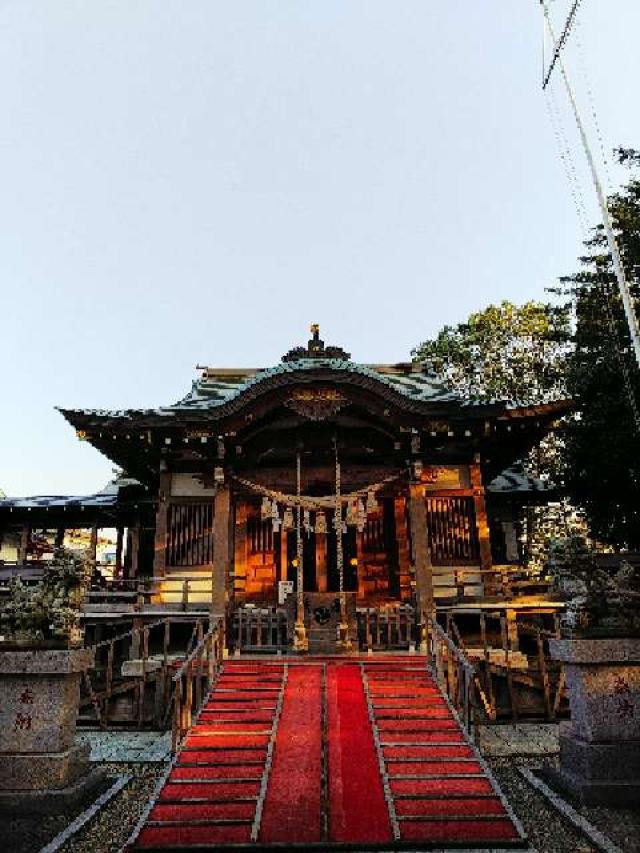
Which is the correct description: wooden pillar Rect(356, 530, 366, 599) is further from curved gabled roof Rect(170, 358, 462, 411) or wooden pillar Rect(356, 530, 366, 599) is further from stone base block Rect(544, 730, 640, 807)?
stone base block Rect(544, 730, 640, 807)

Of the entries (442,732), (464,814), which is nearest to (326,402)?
(442,732)

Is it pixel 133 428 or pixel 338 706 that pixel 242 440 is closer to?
pixel 133 428

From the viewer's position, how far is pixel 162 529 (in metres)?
13.0

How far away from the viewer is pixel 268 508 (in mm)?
10938

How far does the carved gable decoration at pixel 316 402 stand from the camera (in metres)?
11.5

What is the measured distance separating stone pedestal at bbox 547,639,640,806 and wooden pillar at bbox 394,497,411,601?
21.1ft

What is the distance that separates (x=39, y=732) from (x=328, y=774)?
3.14 meters

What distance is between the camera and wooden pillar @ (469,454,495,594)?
12.8 meters

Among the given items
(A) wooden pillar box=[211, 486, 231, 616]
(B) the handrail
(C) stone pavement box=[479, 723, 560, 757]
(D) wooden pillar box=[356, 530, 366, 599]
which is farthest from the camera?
(D) wooden pillar box=[356, 530, 366, 599]

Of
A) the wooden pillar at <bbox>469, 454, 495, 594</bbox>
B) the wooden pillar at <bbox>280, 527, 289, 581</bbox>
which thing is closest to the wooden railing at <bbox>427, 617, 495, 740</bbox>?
the wooden pillar at <bbox>469, 454, 495, 594</bbox>

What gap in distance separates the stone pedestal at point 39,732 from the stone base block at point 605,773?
5265mm

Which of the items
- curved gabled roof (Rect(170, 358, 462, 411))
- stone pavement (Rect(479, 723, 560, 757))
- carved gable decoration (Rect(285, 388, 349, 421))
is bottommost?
stone pavement (Rect(479, 723, 560, 757))

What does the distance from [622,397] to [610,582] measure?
10.1 metres

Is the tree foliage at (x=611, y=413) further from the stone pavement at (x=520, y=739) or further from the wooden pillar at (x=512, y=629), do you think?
the stone pavement at (x=520, y=739)
